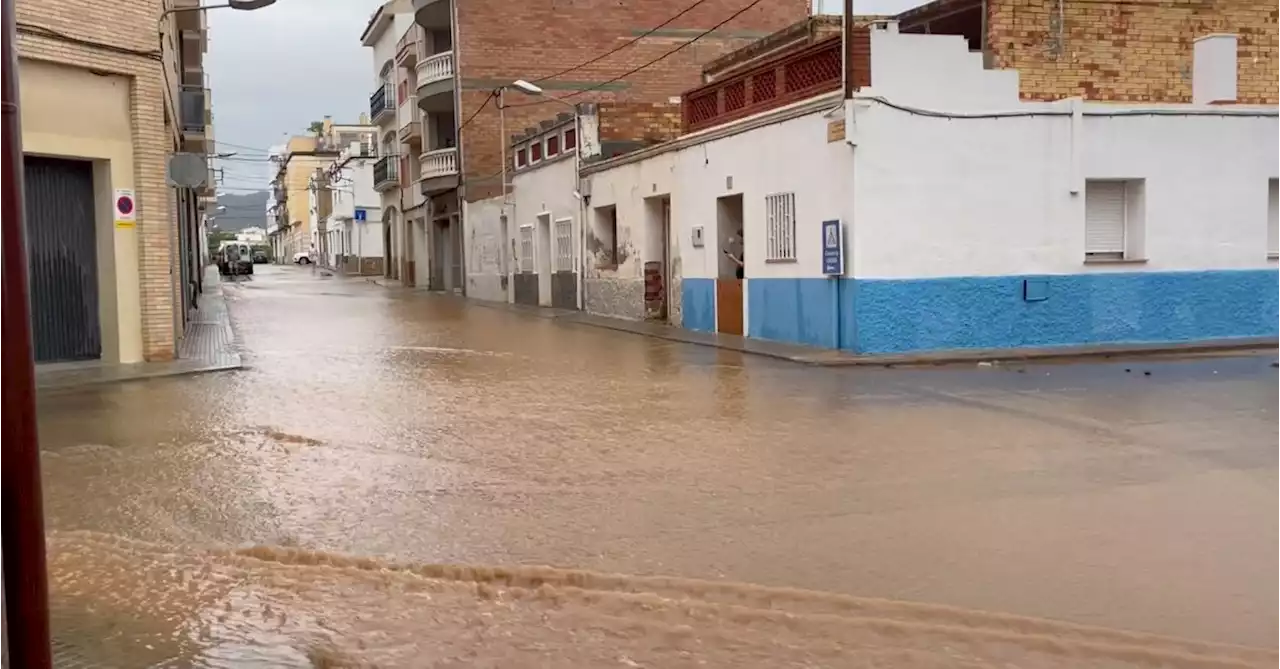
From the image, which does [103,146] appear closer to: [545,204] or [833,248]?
[833,248]

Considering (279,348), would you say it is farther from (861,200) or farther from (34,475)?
(34,475)

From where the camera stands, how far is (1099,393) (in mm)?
12344

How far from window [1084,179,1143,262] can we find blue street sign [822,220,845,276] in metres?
4.01

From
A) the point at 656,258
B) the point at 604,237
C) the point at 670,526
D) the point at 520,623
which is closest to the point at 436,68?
the point at 604,237

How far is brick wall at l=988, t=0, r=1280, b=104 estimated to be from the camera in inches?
675

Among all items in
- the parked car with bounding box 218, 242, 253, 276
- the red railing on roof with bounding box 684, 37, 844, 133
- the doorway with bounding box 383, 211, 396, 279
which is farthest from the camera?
the parked car with bounding box 218, 242, 253, 276

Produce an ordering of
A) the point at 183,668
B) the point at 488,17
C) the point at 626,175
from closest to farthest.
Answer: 1. the point at 183,668
2. the point at 626,175
3. the point at 488,17

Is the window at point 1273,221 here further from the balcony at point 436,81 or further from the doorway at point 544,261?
the balcony at point 436,81

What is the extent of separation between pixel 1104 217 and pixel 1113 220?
172 millimetres

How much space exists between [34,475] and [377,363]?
525 inches

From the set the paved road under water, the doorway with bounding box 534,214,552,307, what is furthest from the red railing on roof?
the doorway with bounding box 534,214,552,307

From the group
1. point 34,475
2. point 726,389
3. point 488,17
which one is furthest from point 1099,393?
point 488,17

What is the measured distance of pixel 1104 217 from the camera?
1794cm

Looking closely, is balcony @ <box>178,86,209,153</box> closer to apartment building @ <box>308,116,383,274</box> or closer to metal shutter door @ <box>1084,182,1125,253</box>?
metal shutter door @ <box>1084,182,1125,253</box>
